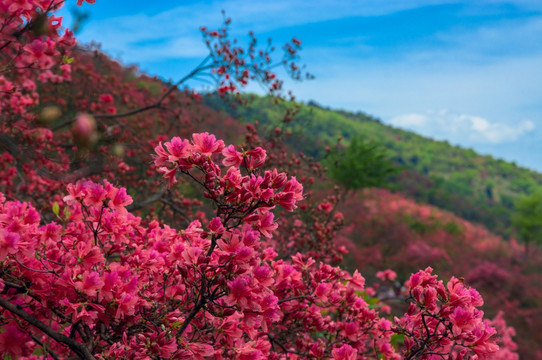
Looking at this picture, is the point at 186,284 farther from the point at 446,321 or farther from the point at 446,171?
the point at 446,171

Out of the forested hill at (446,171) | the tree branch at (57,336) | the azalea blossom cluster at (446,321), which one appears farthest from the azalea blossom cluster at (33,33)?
the forested hill at (446,171)

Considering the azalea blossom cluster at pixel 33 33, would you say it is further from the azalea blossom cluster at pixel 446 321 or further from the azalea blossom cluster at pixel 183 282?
the azalea blossom cluster at pixel 446 321

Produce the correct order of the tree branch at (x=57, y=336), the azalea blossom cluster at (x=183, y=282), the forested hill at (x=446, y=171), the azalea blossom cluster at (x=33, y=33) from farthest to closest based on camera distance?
the forested hill at (x=446, y=171) → the azalea blossom cluster at (x=33, y=33) → the tree branch at (x=57, y=336) → the azalea blossom cluster at (x=183, y=282)

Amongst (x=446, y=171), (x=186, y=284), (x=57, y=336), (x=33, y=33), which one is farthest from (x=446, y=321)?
(x=446, y=171)

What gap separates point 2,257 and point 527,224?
31681 millimetres

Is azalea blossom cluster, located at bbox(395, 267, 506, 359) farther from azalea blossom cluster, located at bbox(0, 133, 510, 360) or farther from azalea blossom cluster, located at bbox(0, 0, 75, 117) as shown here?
azalea blossom cluster, located at bbox(0, 0, 75, 117)

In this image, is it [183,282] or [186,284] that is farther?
[183,282]

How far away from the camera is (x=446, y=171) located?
60.0 metres

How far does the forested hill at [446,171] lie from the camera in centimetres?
3797

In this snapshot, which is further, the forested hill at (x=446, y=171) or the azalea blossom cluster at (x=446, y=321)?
the forested hill at (x=446, y=171)

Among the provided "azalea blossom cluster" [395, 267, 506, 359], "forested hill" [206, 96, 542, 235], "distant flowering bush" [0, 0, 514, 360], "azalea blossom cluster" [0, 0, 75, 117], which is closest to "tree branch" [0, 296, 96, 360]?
"distant flowering bush" [0, 0, 514, 360]

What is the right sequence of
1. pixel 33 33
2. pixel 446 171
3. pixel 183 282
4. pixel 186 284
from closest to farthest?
pixel 186 284, pixel 183 282, pixel 33 33, pixel 446 171

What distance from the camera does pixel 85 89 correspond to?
397 inches

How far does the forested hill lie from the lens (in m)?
38.0
